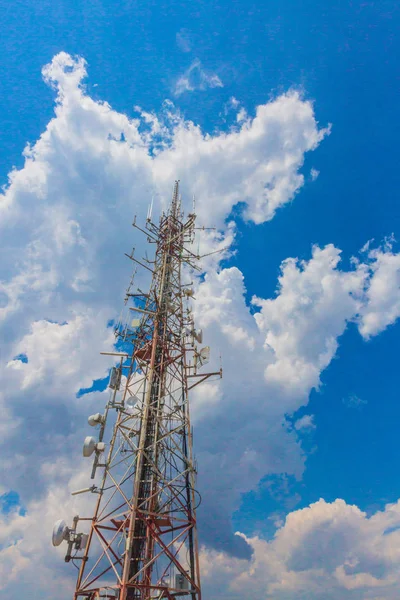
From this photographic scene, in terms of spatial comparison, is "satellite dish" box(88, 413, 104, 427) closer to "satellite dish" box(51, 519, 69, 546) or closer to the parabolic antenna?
the parabolic antenna

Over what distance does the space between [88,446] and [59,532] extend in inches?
157

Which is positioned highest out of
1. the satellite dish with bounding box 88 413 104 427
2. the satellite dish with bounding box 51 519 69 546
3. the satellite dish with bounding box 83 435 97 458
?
the satellite dish with bounding box 88 413 104 427

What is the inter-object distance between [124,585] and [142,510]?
3.11 meters

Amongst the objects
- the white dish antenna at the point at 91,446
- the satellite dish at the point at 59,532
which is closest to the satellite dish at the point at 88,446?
the white dish antenna at the point at 91,446

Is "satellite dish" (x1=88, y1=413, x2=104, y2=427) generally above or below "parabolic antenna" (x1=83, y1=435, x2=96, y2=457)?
above

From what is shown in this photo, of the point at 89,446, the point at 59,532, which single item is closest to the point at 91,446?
the point at 89,446

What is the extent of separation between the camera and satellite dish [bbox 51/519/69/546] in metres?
17.7

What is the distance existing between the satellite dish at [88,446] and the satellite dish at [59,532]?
10.5ft

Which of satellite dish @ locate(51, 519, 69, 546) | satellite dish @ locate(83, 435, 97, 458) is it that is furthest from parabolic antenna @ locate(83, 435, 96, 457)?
satellite dish @ locate(51, 519, 69, 546)

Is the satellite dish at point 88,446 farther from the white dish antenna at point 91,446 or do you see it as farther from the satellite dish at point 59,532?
the satellite dish at point 59,532

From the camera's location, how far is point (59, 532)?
17797 mm

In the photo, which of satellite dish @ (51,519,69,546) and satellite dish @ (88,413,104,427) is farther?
satellite dish @ (88,413,104,427)

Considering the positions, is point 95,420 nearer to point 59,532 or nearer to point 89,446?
point 89,446

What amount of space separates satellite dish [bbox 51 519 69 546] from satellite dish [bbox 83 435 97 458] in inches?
126
